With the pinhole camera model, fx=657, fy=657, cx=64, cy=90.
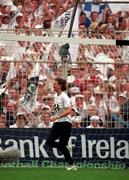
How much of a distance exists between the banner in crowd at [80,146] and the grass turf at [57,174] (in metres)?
0.79

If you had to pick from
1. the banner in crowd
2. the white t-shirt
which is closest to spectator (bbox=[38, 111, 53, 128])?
the banner in crowd

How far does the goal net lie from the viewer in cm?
1616

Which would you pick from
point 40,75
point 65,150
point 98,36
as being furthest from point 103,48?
point 65,150

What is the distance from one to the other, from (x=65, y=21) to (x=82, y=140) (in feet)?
14.4

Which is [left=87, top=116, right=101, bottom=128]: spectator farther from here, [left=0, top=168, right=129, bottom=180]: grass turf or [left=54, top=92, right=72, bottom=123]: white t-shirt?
[left=54, top=92, right=72, bottom=123]: white t-shirt

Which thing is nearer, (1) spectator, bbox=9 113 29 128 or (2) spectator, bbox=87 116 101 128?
(1) spectator, bbox=9 113 29 128

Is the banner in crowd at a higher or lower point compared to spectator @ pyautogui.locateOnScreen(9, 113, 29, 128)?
lower

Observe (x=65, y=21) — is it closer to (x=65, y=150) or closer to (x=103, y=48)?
(x=103, y=48)

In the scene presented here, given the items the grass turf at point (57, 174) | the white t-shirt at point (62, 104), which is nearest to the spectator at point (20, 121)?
the grass turf at point (57, 174)

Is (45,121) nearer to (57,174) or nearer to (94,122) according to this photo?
(94,122)

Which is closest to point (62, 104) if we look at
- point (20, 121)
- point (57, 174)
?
point (57, 174)

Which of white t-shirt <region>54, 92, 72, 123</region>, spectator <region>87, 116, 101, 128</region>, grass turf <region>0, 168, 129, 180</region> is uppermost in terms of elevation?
white t-shirt <region>54, 92, 72, 123</region>

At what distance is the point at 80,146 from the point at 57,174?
2.56m

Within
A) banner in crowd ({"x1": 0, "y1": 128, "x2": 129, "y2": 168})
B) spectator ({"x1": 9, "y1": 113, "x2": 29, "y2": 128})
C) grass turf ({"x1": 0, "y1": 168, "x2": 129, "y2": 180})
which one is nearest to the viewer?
grass turf ({"x1": 0, "y1": 168, "x2": 129, "y2": 180})
